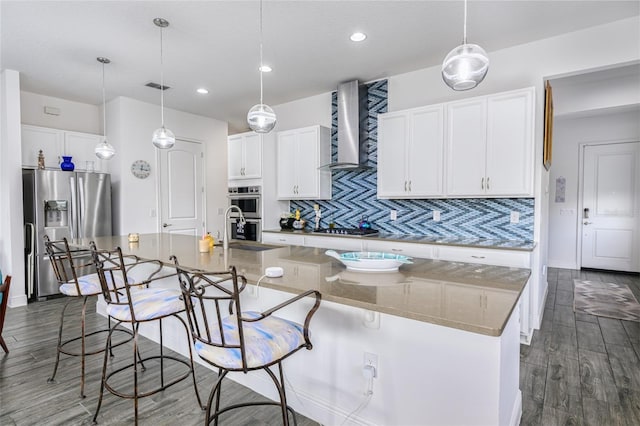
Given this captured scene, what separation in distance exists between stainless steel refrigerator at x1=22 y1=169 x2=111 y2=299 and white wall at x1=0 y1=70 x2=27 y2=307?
117 mm

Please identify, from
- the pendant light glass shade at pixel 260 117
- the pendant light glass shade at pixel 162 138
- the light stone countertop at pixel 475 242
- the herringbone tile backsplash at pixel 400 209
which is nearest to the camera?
the pendant light glass shade at pixel 260 117

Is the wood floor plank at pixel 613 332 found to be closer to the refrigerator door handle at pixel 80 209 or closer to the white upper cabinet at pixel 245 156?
the white upper cabinet at pixel 245 156

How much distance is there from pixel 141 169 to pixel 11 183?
1.48m

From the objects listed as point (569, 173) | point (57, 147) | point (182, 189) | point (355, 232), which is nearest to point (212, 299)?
point (355, 232)

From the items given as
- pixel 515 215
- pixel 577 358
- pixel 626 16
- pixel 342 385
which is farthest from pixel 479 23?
pixel 342 385

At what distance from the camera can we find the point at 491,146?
3.23 metres

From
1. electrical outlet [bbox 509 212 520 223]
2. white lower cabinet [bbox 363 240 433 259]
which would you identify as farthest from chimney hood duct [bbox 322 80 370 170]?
electrical outlet [bbox 509 212 520 223]

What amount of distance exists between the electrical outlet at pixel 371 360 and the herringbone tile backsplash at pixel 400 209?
8.16 feet

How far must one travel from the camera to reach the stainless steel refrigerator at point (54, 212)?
163 inches

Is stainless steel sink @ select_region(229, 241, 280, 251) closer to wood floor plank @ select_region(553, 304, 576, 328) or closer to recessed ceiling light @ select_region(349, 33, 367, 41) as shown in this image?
recessed ceiling light @ select_region(349, 33, 367, 41)

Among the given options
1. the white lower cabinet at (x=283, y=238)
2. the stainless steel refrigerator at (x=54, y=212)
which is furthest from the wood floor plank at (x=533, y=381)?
the stainless steel refrigerator at (x=54, y=212)

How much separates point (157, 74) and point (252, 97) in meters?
1.30

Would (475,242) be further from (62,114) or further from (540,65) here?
(62,114)

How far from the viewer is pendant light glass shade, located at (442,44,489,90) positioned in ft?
5.32
